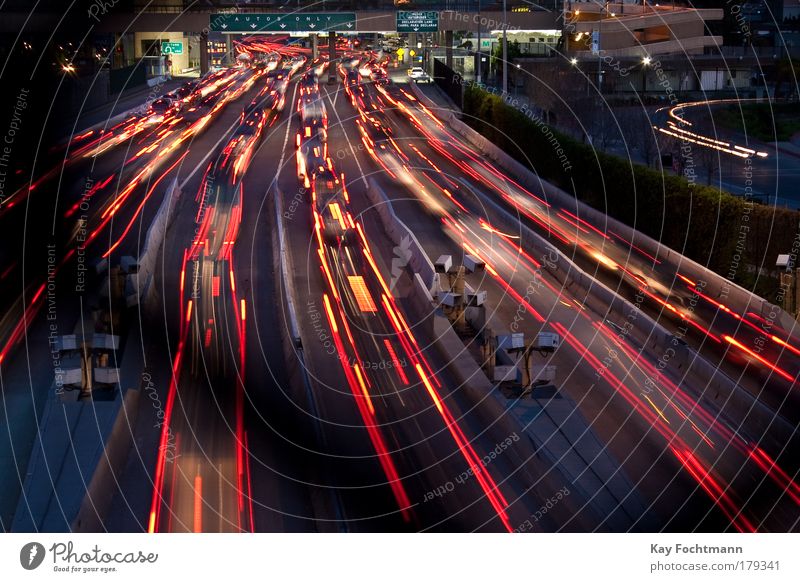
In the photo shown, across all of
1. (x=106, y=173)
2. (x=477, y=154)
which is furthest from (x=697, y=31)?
(x=106, y=173)

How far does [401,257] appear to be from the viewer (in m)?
26.9

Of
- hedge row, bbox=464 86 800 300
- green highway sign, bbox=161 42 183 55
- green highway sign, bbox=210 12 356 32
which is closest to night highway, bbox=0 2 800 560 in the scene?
hedge row, bbox=464 86 800 300

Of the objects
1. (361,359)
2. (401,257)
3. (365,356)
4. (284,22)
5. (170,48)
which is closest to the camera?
(361,359)

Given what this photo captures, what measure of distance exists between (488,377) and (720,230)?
26.1 ft

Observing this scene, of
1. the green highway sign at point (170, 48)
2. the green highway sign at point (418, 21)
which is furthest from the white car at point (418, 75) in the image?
the green highway sign at point (170, 48)

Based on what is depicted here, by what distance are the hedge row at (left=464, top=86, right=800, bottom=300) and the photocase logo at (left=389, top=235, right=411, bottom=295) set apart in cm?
488

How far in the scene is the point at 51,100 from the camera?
2330cm

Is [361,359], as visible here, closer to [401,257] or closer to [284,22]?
[401,257]

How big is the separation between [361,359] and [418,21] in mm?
37157

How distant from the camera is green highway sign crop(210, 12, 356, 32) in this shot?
54.2m

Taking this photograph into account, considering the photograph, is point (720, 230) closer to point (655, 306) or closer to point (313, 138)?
point (655, 306)
